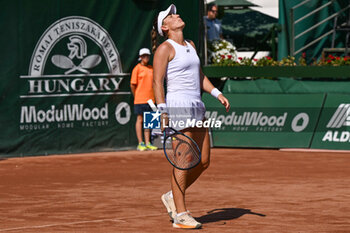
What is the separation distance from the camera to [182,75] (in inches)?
254

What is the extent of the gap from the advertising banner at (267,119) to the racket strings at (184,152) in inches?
292

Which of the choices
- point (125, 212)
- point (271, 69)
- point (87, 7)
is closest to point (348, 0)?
point (271, 69)

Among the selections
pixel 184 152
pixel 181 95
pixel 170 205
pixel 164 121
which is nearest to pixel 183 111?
pixel 181 95

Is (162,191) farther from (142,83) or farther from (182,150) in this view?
(142,83)

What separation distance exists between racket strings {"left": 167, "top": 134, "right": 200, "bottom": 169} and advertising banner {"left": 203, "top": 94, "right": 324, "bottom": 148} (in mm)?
7412

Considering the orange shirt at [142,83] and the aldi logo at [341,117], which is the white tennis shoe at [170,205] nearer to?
the orange shirt at [142,83]

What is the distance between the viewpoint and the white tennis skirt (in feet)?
20.8

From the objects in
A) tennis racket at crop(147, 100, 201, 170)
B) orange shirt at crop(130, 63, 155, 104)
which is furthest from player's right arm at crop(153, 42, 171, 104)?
orange shirt at crop(130, 63, 155, 104)

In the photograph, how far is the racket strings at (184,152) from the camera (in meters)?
6.27

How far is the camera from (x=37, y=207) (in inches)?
309

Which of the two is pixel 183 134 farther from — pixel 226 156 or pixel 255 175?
pixel 226 156

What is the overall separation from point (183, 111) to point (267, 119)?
7358mm

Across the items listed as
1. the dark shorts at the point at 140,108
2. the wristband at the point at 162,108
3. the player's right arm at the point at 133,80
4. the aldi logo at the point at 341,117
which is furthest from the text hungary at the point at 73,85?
the wristband at the point at 162,108

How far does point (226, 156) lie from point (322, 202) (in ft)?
15.6
